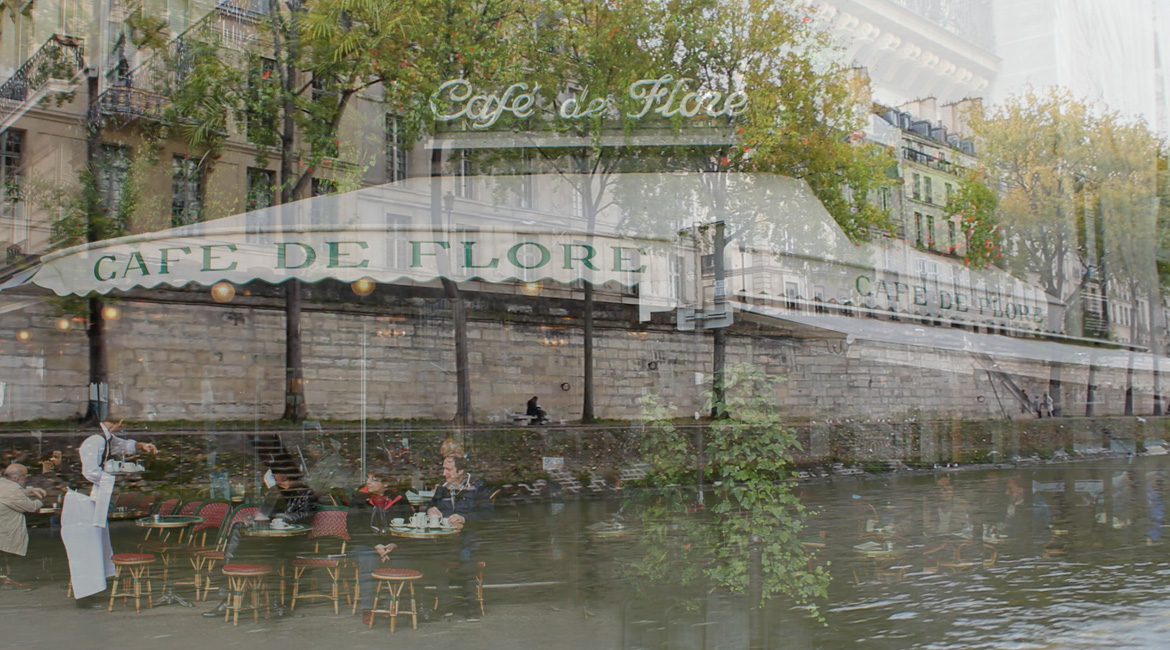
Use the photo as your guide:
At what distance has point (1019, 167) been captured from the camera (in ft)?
24.3

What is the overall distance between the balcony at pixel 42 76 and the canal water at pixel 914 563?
15.6 feet

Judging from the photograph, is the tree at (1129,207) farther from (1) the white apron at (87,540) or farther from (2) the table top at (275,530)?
(1) the white apron at (87,540)

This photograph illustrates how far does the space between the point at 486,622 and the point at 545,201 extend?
3145mm

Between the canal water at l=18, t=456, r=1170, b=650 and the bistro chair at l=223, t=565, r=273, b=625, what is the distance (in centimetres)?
156

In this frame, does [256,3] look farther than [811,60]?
Yes

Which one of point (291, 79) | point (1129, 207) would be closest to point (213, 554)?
point (291, 79)

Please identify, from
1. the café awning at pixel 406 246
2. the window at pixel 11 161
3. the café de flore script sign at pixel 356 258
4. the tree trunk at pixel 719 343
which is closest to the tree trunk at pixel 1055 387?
the tree trunk at pixel 719 343

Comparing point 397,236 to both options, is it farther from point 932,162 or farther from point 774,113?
point 932,162

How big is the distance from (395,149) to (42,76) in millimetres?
4907

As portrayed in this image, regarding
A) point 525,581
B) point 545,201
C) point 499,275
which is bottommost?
point 525,581

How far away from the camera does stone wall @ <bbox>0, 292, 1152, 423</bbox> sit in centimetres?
730

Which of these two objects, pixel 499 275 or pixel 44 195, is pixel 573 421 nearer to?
pixel 499 275

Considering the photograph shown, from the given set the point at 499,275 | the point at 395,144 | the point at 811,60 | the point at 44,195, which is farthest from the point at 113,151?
the point at 811,60

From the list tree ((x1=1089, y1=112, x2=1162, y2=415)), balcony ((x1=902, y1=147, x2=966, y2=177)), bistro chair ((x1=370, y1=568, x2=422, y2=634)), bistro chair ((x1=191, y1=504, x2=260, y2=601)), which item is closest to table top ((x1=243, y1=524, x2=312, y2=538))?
bistro chair ((x1=191, y1=504, x2=260, y2=601))
